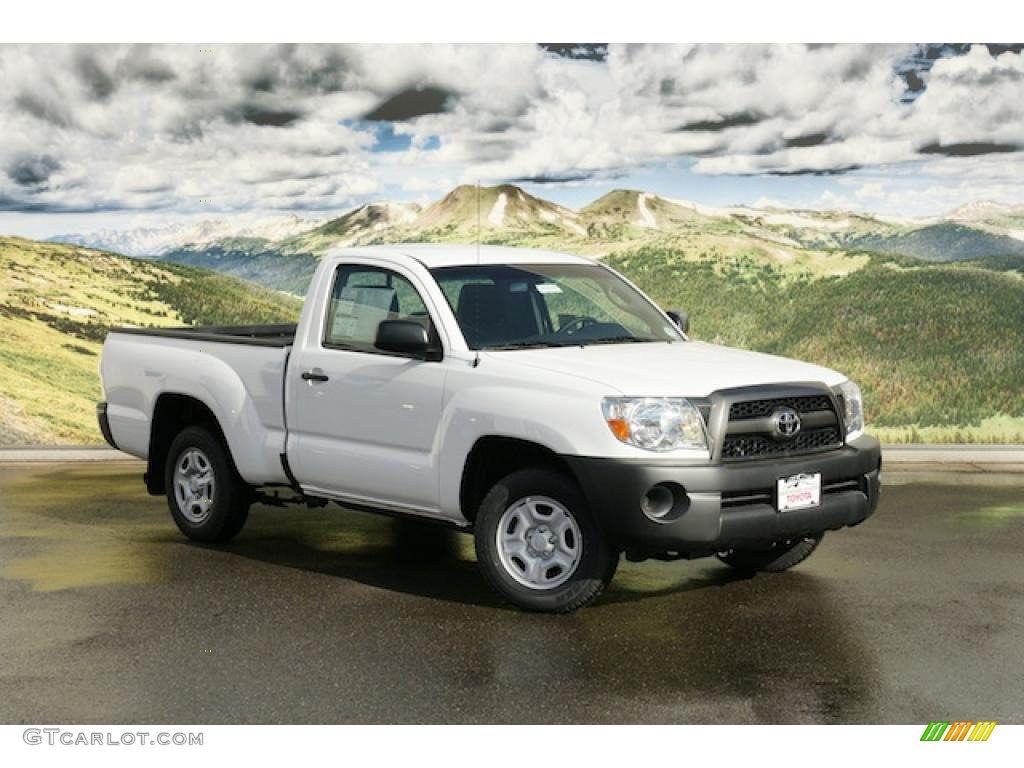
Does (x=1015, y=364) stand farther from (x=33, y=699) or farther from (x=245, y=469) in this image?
(x=33, y=699)

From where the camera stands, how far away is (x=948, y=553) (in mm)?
10336

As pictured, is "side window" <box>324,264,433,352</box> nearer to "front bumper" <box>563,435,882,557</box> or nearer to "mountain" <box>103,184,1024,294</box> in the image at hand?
"front bumper" <box>563,435,882,557</box>

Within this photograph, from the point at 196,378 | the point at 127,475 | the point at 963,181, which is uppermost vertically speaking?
the point at 963,181

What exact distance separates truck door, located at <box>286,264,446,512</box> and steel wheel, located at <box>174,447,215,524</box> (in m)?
1.06

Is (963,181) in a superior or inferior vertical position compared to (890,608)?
superior

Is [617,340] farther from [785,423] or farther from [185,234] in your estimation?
[185,234]

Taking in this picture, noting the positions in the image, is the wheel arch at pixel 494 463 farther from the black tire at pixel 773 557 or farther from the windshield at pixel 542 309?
the black tire at pixel 773 557

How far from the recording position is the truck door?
8.85m

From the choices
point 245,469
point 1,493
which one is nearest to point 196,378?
point 245,469

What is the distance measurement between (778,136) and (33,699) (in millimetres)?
15885

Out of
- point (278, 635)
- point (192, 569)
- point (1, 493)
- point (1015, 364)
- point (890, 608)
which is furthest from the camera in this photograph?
point (1015, 364)

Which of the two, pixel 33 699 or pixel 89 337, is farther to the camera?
pixel 89 337

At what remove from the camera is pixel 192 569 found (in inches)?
380

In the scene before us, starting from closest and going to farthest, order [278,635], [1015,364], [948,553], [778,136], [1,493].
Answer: [278,635]
[948,553]
[1,493]
[1015,364]
[778,136]
